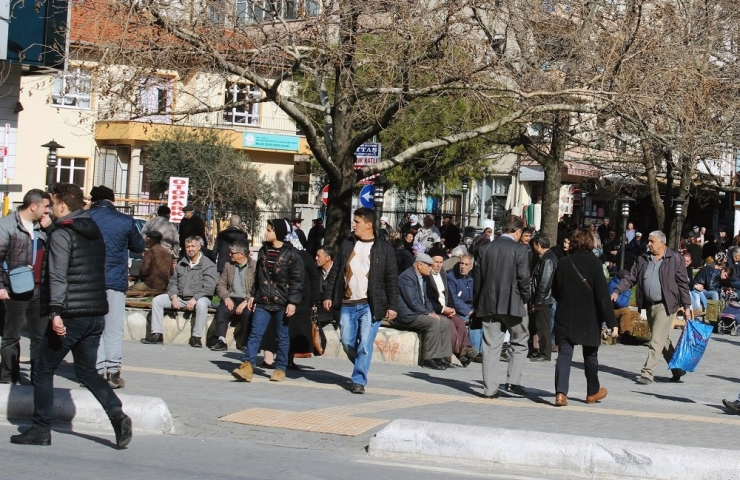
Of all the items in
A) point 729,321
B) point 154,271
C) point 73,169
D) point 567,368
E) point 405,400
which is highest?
point 73,169

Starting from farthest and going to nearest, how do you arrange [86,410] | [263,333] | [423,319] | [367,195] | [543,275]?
[367,195]
[423,319]
[543,275]
[263,333]
[86,410]

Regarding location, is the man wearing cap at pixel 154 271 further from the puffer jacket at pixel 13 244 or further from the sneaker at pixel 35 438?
the sneaker at pixel 35 438

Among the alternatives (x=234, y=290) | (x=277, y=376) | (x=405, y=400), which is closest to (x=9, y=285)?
(x=277, y=376)

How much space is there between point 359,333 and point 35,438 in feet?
13.2

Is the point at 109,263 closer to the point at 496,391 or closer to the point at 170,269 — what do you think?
the point at 496,391

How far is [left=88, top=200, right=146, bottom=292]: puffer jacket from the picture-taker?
1116cm

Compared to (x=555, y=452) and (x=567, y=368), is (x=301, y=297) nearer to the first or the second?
(x=567, y=368)

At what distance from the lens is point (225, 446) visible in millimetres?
9023

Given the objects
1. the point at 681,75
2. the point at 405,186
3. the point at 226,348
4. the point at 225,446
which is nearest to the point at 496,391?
the point at 225,446

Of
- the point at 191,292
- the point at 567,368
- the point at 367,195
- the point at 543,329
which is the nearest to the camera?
the point at 567,368

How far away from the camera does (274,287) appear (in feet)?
40.2

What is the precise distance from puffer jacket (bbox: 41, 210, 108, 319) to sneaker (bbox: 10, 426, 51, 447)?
0.92 metres

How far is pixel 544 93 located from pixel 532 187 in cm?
3521

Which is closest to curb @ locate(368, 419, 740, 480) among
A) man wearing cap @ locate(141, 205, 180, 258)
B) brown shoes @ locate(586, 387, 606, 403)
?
brown shoes @ locate(586, 387, 606, 403)
